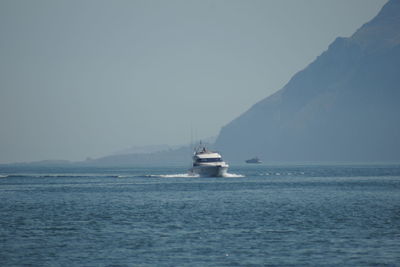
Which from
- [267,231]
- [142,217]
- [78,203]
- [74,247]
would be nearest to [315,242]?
[267,231]

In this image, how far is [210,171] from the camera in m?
144

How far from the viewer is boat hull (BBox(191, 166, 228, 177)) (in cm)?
14362

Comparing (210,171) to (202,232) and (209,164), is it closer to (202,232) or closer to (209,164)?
(209,164)

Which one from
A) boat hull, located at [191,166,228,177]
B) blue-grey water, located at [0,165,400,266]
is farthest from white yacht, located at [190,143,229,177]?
blue-grey water, located at [0,165,400,266]

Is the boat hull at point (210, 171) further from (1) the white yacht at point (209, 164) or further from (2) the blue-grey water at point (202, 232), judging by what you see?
(2) the blue-grey water at point (202, 232)

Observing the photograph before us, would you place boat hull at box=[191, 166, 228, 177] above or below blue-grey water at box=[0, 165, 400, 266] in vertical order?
above

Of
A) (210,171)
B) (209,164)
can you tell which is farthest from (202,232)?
(210,171)

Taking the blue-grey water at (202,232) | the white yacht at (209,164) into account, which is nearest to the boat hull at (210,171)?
the white yacht at (209,164)

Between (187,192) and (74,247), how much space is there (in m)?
57.6

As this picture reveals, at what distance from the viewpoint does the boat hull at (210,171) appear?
14362 centimetres

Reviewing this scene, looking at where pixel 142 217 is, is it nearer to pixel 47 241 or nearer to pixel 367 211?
pixel 47 241

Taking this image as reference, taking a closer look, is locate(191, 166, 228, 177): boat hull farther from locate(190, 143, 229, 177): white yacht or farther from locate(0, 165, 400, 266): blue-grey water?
locate(0, 165, 400, 266): blue-grey water

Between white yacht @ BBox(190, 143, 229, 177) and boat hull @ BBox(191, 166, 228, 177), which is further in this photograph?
boat hull @ BBox(191, 166, 228, 177)

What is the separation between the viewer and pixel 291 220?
61469 millimetres
